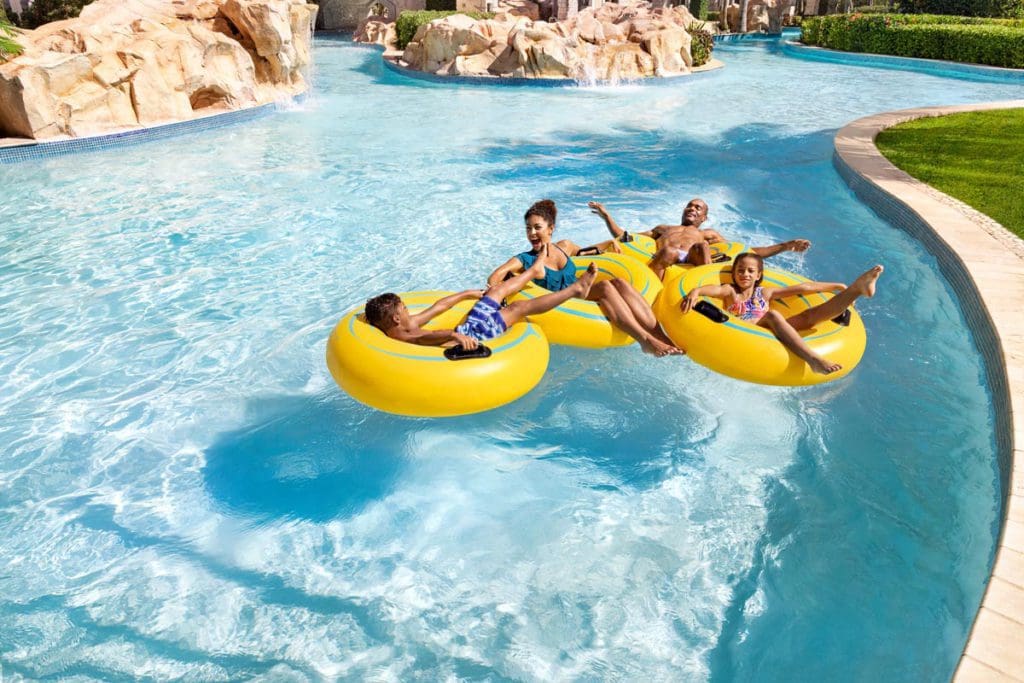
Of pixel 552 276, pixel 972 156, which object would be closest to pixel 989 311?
pixel 552 276

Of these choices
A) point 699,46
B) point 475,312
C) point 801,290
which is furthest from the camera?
point 699,46

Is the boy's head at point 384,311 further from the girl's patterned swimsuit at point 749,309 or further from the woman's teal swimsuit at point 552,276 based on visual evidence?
the girl's patterned swimsuit at point 749,309

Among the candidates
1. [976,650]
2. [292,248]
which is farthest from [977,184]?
[292,248]

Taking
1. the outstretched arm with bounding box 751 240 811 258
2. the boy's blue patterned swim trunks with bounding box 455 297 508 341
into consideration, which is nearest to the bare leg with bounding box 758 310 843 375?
the outstretched arm with bounding box 751 240 811 258

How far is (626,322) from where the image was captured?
4422 millimetres

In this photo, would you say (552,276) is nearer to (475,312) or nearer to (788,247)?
(475,312)

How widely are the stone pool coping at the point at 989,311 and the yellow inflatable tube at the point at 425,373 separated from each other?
2.34 meters

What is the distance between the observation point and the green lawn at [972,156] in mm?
6816

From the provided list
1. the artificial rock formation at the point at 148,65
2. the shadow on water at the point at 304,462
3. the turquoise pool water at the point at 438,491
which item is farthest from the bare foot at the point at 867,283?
the artificial rock formation at the point at 148,65

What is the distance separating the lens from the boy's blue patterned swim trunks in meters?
4.30

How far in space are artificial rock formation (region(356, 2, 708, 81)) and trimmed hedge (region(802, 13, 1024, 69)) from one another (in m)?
6.49

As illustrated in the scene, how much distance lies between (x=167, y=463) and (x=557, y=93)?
13.9 metres

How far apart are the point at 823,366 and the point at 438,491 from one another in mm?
2293

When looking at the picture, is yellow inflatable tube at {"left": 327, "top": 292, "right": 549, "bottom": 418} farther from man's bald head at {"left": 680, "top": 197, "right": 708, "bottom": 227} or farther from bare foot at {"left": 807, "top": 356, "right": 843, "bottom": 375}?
man's bald head at {"left": 680, "top": 197, "right": 708, "bottom": 227}
